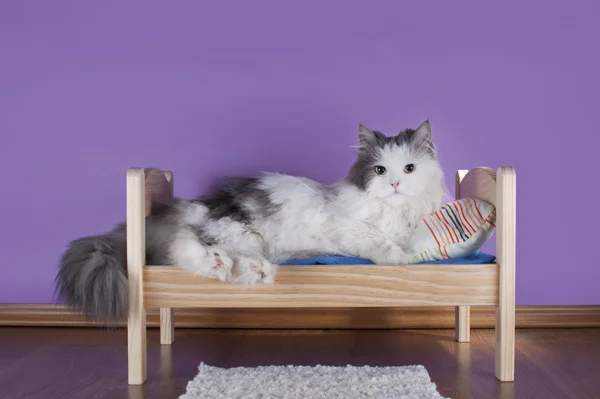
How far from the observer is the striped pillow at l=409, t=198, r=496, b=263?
7.02ft

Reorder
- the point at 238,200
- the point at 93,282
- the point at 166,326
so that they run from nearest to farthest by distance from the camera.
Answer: the point at 93,282 → the point at 238,200 → the point at 166,326

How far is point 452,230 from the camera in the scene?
2.14m

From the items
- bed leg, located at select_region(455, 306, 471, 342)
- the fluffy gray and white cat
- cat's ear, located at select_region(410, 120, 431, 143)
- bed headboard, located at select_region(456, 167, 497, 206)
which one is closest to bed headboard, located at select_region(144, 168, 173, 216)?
the fluffy gray and white cat

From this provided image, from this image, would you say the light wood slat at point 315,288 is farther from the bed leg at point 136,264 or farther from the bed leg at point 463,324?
the bed leg at point 463,324

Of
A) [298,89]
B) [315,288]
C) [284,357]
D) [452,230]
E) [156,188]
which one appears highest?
[298,89]

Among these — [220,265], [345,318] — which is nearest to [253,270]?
[220,265]

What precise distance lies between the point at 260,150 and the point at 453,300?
1155 millimetres

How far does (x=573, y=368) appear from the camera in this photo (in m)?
2.29

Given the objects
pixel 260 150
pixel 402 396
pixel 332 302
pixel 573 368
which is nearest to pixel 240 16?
pixel 260 150

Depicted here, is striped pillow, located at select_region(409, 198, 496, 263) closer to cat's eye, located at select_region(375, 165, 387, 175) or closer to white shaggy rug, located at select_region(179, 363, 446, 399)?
cat's eye, located at select_region(375, 165, 387, 175)

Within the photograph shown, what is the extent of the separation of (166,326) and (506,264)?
1.36 metres

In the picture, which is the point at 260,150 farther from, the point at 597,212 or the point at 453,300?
the point at 597,212

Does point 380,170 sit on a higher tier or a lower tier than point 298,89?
lower

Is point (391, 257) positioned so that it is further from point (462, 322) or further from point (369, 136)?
point (462, 322)
